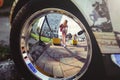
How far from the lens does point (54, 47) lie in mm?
3449

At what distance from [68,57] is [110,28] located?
523mm

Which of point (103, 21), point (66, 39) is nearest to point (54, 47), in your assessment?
point (66, 39)

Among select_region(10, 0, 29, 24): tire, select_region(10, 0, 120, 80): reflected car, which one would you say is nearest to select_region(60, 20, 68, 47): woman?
select_region(10, 0, 120, 80): reflected car

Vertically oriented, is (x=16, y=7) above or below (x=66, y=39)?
above

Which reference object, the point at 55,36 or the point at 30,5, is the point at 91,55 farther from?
the point at 30,5

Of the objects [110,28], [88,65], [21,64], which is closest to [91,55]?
[88,65]

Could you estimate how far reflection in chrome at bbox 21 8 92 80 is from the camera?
3305 mm

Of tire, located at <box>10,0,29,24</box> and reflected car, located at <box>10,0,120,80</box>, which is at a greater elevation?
tire, located at <box>10,0,29,24</box>

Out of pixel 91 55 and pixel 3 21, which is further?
pixel 3 21

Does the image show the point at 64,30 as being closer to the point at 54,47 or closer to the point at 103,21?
the point at 54,47

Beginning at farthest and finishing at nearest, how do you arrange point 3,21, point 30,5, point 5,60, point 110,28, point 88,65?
point 5,60 < point 3,21 < point 30,5 < point 88,65 < point 110,28

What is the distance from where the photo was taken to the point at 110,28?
122 inches

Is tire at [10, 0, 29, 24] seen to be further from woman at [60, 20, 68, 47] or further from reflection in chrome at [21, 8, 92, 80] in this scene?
woman at [60, 20, 68, 47]

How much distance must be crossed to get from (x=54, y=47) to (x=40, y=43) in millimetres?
165
